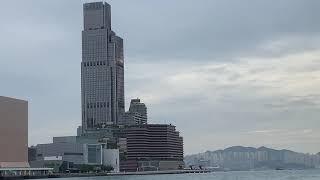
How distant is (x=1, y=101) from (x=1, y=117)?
5.37 m

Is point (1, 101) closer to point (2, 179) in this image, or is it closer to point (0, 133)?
point (0, 133)

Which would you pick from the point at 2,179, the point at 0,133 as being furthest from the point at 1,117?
the point at 2,179

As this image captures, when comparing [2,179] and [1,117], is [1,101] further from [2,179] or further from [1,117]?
[2,179]

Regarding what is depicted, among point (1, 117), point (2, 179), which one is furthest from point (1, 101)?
point (2, 179)

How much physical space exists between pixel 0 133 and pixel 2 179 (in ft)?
49.6

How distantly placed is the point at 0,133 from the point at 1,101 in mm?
10617

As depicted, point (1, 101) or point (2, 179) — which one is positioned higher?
point (1, 101)

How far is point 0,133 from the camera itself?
7820 inches

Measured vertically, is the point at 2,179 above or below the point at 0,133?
below

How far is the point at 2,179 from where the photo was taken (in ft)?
646

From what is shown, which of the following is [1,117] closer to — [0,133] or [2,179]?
[0,133]

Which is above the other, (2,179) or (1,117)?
(1,117)

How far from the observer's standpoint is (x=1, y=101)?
19850 centimetres
